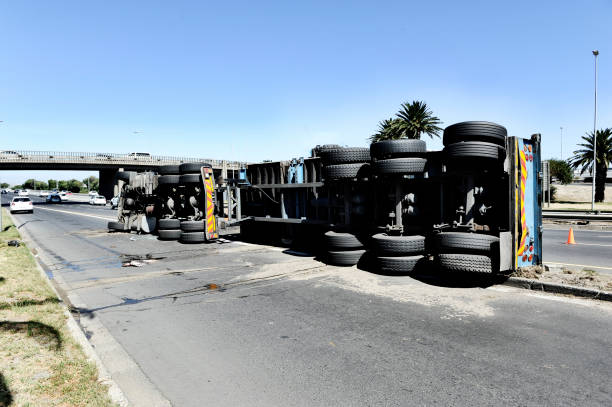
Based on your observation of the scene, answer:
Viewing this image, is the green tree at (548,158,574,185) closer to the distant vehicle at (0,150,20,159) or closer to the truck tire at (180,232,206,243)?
the truck tire at (180,232,206,243)

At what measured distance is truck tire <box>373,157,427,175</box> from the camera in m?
8.00

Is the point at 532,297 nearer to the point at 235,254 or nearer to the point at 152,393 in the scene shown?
the point at 152,393

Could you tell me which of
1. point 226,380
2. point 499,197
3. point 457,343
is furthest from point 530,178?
point 226,380

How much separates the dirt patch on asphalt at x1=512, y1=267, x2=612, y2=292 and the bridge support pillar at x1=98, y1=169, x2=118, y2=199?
241ft

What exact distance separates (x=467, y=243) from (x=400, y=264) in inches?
59.1

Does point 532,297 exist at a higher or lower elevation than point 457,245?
A: lower

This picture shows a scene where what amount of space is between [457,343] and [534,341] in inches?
36.0

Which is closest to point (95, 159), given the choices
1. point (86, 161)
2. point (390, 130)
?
point (86, 161)

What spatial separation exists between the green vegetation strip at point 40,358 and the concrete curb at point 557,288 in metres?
6.51

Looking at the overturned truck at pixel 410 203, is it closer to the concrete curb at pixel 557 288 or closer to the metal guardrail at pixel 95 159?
the concrete curb at pixel 557 288

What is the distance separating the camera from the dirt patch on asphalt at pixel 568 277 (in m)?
6.36

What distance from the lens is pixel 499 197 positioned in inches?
295

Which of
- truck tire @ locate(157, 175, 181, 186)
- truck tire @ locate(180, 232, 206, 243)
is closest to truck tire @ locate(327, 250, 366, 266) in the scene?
Result: truck tire @ locate(180, 232, 206, 243)

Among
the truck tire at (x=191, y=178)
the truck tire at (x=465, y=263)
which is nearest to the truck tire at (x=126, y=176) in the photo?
the truck tire at (x=191, y=178)
